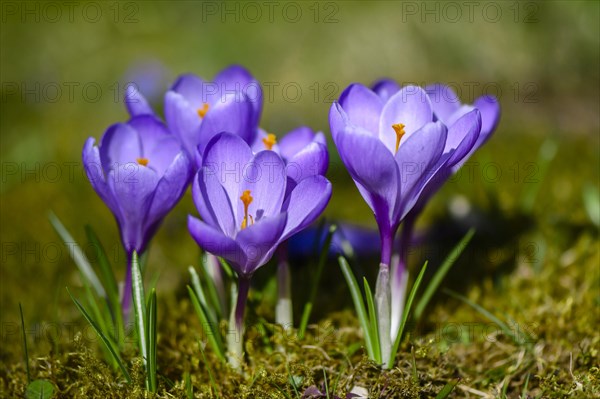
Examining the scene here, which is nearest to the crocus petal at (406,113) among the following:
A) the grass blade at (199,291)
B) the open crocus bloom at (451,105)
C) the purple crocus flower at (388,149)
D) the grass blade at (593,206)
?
the purple crocus flower at (388,149)

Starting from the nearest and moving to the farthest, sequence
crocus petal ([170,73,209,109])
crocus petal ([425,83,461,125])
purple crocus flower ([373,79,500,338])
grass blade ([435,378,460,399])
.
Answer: grass blade ([435,378,460,399]), purple crocus flower ([373,79,500,338]), crocus petal ([425,83,461,125]), crocus petal ([170,73,209,109])

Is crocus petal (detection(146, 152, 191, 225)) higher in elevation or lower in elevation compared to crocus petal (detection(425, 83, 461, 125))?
lower

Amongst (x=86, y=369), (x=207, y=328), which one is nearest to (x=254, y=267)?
(x=207, y=328)

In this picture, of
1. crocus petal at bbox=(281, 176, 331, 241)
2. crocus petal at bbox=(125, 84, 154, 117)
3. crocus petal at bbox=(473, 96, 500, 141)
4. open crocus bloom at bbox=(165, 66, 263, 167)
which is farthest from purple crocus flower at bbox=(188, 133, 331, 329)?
crocus petal at bbox=(473, 96, 500, 141)

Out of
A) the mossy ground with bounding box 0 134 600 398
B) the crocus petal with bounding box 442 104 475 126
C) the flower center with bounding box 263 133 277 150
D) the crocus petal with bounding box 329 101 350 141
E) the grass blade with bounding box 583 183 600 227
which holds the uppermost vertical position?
the crocus petal with bounding box 329 101 350 141

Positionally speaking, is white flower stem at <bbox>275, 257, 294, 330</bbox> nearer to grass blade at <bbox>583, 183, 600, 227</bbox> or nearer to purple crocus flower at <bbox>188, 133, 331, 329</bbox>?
purple crocus flower at <bbox>188, 133, 331, 329</bbox>

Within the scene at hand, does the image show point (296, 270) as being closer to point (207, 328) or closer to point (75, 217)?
point (207, 328)

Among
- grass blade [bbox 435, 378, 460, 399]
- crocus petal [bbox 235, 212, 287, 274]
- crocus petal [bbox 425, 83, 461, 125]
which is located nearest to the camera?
crocus petal [bbox 235, 212, 287, 274]

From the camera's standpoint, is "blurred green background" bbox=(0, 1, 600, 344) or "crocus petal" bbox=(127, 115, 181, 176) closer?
"crocus petal" bbox=(127, 115, 181, 176)
